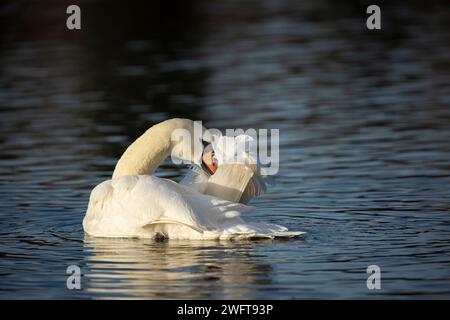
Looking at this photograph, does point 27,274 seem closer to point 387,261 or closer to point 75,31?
point 387,261

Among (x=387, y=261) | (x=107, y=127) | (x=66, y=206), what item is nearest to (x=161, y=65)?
(x=107, y=127)

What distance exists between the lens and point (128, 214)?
11.4 m

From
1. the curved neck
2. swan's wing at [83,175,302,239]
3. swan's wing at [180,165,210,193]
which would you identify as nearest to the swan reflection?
swan's wing at [83,175,302,239]

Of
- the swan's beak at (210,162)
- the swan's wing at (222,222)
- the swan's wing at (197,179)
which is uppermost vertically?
the swan's beak at (210,162)

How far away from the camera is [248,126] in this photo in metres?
18.2

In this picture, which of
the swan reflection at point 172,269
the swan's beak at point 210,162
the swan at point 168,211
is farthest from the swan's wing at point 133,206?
the swan's beak at point 210,162

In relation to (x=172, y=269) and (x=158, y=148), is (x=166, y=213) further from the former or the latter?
(x=158, y=148)

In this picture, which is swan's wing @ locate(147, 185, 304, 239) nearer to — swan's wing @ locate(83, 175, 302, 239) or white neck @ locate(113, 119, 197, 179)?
swan's wing @ locate(83, 175, 302, 239)

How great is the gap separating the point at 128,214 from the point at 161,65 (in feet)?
47.4

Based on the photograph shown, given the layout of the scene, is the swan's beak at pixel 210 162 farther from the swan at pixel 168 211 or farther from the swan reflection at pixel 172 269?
the swan reflection at pixel 172 269

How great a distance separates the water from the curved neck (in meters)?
0.92

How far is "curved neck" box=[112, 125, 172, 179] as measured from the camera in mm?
12422

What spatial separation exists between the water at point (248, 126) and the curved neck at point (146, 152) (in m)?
0.92

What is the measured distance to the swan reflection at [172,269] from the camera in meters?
9.39
